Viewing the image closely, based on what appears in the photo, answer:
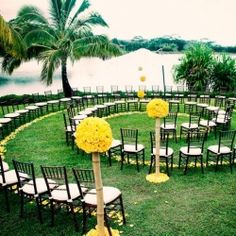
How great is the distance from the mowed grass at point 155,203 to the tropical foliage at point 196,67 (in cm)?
1128

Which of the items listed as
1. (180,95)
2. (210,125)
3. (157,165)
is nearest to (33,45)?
(180,95)

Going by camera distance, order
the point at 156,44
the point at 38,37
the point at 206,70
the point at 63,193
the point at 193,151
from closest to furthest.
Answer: the point at 63,193
the point at 193,151
the point at 38,37
the point at 206,70
the point at 156,44

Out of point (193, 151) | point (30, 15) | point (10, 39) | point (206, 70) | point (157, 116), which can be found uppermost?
point (30, 15)

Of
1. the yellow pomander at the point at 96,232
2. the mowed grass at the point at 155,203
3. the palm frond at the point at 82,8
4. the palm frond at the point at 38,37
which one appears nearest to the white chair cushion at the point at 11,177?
the mowed grass at the point at 155,203

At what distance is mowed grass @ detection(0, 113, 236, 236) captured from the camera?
6.01m

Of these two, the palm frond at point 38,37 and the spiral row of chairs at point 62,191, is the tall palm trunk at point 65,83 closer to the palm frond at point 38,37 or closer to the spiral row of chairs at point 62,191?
the palm frond at point 38,37

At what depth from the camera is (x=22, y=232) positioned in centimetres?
598

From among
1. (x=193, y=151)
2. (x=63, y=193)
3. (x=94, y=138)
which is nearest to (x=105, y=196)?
(x=63, y=193)

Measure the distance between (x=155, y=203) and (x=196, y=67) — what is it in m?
15.2

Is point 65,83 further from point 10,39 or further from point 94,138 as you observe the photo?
point 94,138

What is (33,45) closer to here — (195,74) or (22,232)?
(195,74)

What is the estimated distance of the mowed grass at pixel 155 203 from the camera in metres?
6.01

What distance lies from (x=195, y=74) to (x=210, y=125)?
946 centimetres

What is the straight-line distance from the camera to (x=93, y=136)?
4676mm
